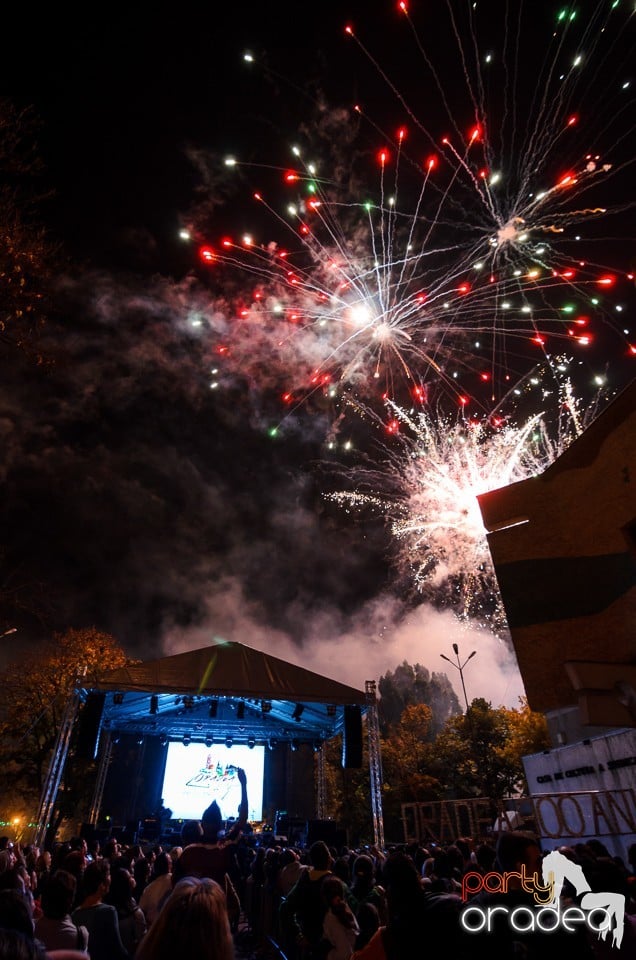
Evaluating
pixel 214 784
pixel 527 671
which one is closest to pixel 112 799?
pixel 214 784

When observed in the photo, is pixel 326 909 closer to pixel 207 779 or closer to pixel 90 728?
pixel 90 728

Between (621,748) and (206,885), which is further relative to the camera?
(621,748)

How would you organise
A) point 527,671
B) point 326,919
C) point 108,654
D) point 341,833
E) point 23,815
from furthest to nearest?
1. point 23,815
2. point 108,654
3. point 341,833
4. point 326,919
5. point 527,671

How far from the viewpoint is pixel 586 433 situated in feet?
9.78

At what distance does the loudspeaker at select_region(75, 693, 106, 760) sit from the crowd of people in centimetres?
770

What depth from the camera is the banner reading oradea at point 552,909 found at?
6.75ft

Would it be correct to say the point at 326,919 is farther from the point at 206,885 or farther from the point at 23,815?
the point at 23,815

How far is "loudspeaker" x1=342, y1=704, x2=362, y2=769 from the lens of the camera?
14172 mm

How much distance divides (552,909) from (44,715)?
27.0 meters

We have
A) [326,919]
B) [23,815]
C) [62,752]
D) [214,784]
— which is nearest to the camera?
[326,919]

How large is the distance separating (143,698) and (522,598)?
15.7 metres

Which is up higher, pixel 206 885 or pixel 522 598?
pixel 522 598

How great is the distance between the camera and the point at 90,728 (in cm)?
1290

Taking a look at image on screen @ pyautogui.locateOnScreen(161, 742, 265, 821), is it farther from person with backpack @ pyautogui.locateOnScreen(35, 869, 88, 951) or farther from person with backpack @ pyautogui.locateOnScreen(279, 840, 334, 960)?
person with backpack @ pyautogui.locateOnScreen(35, 869, 88, 951)
